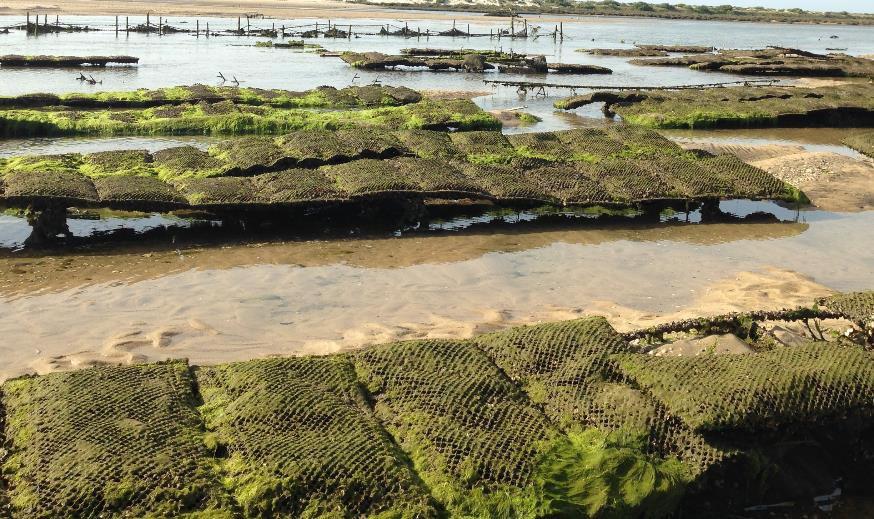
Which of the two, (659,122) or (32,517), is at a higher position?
(659,122)

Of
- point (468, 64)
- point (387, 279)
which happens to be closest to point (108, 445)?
point (387, 279)

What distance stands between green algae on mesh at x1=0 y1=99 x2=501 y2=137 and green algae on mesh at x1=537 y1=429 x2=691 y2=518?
16.4 meters

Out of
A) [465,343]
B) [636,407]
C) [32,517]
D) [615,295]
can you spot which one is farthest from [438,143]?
[32,517]

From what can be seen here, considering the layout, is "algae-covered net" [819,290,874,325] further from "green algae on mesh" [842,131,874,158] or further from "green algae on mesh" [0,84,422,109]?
"green algae on mesh" [0,84,422,109]

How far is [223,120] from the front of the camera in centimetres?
2314

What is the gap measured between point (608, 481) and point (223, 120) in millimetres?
19050

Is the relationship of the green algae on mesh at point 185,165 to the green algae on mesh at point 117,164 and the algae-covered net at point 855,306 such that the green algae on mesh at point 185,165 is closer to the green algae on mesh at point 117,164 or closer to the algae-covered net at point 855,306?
the green algae on mesh at point 117,164

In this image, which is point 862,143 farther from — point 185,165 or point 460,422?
point 460,422

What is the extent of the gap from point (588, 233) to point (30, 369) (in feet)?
31.3

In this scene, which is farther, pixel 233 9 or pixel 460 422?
pixel 233 9

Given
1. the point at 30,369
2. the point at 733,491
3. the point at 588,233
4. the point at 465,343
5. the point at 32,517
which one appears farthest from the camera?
the point at 588,233

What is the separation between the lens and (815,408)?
7488 millimetres

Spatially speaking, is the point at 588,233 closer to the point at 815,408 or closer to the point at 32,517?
the point at 815,408

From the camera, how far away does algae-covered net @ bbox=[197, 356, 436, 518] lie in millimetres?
6156
